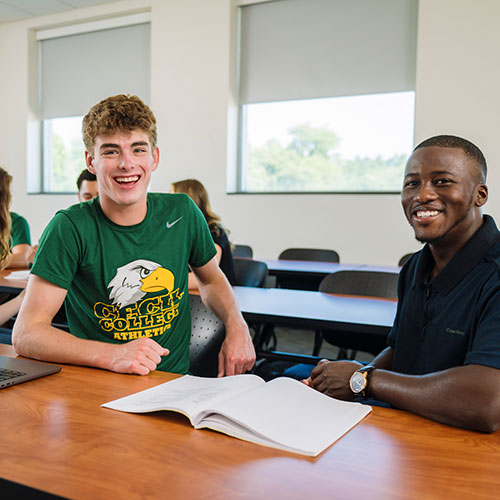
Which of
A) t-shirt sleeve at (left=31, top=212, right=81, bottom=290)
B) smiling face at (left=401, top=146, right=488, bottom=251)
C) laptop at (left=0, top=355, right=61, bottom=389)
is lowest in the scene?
laptop at (left=0, top=355, right=61, bottom=389)

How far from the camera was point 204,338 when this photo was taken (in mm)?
1823

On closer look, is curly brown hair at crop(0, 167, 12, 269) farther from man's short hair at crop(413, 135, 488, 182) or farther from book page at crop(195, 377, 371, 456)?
man's short hair at crop(413, 135, 488, 182)

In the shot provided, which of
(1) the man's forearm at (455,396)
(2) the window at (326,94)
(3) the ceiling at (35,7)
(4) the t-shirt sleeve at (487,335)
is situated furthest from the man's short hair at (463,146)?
(3) the ceiling at (35,7)

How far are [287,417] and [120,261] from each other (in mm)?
763

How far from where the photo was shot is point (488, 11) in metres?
4.36

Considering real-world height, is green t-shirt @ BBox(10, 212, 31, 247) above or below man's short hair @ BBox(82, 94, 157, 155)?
below

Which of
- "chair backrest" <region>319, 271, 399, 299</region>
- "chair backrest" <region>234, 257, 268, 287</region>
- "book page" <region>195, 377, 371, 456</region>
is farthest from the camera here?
"chair backrest" <region>234, 257, 268, 287</region>

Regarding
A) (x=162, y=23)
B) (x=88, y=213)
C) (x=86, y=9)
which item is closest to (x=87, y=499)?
(x=88, y=213)

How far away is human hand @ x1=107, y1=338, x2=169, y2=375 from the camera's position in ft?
3.95

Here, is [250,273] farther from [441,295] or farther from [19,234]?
[441,295]

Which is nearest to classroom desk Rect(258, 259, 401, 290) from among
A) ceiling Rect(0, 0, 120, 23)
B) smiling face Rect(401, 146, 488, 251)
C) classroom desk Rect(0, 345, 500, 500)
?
smiling face Rect(401, 146, 488, 251)

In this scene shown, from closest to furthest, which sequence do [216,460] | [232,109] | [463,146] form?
[216,460] < [463,146] < [232,109]

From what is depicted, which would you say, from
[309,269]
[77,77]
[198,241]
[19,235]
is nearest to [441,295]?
[198,241]

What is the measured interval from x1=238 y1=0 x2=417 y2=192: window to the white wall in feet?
0.67
